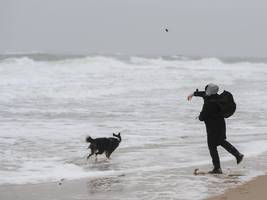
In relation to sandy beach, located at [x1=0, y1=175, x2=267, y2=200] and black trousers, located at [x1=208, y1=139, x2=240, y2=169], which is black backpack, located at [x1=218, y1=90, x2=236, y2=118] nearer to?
black trousers, located at [x1=208, y1=139, x2=240, y2=169]

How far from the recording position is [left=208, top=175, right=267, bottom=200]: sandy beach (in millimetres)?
6727

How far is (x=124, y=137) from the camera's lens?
1223 centimetres

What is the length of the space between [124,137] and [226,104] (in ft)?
13.4

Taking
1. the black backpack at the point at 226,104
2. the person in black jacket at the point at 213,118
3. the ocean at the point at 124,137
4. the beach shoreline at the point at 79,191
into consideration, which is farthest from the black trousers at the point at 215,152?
the beach shoreline at the point at 79,191

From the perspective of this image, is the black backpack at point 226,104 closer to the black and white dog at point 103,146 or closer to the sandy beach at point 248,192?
the sandy beach at point 248,192

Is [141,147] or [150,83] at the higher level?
[150,83]

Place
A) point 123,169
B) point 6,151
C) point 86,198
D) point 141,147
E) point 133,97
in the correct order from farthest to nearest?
1. point 133,97
2. point 141,147
3. point 6,151
4. point 123,169
5. point 86,198

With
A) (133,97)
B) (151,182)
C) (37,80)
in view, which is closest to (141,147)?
(151,182)

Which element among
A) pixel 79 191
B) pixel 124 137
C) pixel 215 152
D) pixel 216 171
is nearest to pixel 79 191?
pixel 79 191

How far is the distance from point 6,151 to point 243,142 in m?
4.74

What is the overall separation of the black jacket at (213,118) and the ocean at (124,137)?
57 centimetres

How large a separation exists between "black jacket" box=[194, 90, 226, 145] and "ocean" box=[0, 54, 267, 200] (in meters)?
0.57

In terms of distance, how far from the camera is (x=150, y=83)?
90.4 feet

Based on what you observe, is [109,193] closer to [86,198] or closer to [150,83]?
[86,198]
